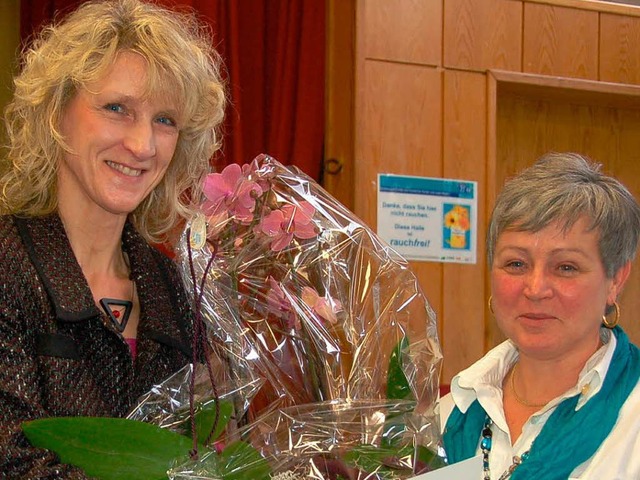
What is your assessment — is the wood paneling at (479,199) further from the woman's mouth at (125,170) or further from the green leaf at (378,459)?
the green leaf at (378,459)

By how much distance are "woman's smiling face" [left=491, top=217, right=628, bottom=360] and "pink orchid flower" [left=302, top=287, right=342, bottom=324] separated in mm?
521

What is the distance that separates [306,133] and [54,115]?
2240 mm

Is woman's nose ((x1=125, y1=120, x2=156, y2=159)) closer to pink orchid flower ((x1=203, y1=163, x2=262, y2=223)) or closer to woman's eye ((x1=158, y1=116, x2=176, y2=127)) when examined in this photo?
woman's eye ((x1=158, y1=116, x2=176, y2=127))

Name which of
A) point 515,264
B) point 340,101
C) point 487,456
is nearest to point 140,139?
point 515,264

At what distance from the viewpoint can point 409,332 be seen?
112 cm

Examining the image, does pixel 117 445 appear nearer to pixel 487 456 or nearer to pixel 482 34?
pixel 487 456

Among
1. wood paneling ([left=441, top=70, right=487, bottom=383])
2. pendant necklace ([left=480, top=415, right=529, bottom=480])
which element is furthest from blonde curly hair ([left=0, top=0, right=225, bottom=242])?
wood paneling ([left=441, top=70, right=487, bottom=383])

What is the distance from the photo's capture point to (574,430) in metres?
1.41

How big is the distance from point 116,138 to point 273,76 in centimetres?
239

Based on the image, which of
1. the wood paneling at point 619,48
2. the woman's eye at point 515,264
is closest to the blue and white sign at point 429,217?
the wood paneling at point 619,48

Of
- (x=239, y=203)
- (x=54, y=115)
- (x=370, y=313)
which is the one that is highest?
(x=54, y=115)

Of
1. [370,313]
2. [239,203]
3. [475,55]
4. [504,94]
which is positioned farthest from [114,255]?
[504,94]

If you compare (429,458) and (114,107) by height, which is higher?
(114,107)

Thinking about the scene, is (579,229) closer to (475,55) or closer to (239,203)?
(239,203)
